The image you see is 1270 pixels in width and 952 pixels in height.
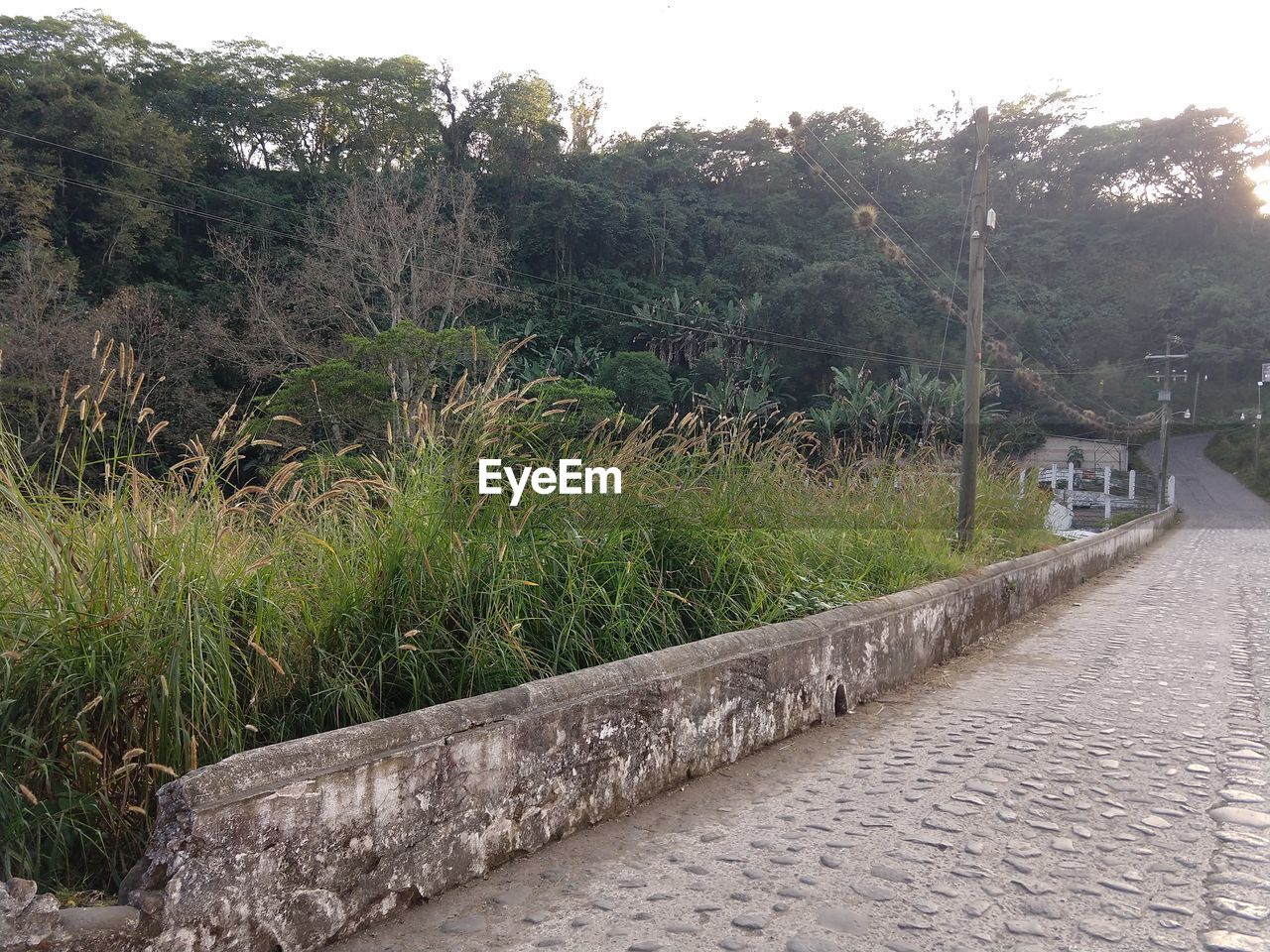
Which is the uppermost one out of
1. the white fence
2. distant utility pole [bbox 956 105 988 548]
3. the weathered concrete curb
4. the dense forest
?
the dense forest

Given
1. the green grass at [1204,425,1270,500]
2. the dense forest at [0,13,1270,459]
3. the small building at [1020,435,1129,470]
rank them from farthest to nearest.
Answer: the green grass at [1204,425,1270,500] → the small building at [1020,435,1129,470] → the dense forest at [0,13,1270,459]

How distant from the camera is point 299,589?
330 cm

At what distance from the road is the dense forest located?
27.1ft

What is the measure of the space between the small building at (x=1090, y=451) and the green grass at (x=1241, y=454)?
332 inches

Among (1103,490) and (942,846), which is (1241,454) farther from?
(942,846)

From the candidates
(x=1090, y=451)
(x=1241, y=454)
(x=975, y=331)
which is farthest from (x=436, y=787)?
(x=1241, y=454)

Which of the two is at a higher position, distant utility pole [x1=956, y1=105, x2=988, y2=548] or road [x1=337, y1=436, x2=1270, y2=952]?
distant utility pole [x1=956, y1=105, x2=988, y2=548]

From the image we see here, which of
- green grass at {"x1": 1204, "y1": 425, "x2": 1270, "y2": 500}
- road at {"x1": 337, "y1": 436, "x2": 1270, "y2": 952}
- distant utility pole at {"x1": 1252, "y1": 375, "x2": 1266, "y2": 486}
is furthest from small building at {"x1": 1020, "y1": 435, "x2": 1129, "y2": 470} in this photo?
road at {"x1": 337, "y1": 436, "x2": 1270, "y2": 952}

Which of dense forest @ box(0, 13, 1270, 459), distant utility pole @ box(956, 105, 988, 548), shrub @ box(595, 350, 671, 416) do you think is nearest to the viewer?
distant utility pole @ box(956, 105, 988, 548)

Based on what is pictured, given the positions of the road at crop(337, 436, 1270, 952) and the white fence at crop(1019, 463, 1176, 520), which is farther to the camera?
the white fence at crop(1019, 463, 1176, 520)

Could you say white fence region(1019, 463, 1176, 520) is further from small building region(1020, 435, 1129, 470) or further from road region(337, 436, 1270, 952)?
road region(337, 436, 1270, 952)

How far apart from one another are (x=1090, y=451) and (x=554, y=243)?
3278 centimetres

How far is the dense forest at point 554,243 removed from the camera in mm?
26234

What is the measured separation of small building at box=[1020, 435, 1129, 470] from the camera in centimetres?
4812
